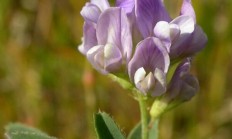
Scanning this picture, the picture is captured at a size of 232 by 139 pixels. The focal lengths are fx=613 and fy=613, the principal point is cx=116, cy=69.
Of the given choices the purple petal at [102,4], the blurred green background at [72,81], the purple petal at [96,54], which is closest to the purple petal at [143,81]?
the purple petal at [96,54]

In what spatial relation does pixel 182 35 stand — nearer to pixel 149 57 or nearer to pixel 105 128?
Answer: pixel 149 57

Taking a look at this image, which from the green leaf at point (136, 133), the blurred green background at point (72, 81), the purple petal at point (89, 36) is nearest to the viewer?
the purple petal at point (89, 36)

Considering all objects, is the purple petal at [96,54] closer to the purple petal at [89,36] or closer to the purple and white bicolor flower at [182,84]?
the purple petal at [89,36]

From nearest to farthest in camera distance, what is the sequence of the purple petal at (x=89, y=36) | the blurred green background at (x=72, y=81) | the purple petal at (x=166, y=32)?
1. the purple petal at (x=166, y=32)
2. the purple petal at (x=89, y=36)
3. the blurred green background at (x=72, y=81)

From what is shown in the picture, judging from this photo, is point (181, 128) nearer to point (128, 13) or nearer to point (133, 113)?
point (133, 113)

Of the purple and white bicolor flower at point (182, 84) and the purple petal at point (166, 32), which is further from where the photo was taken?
the purple and white bicolor flower at point (182, 84)

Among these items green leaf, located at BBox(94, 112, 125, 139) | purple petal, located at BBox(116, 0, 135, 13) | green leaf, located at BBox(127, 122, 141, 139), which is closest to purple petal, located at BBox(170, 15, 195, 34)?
purple petal, located at BBox(116, 0, 135, 13)

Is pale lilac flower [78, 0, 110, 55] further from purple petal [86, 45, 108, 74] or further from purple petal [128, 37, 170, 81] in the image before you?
purple petal [128, 37, 170, 81]
